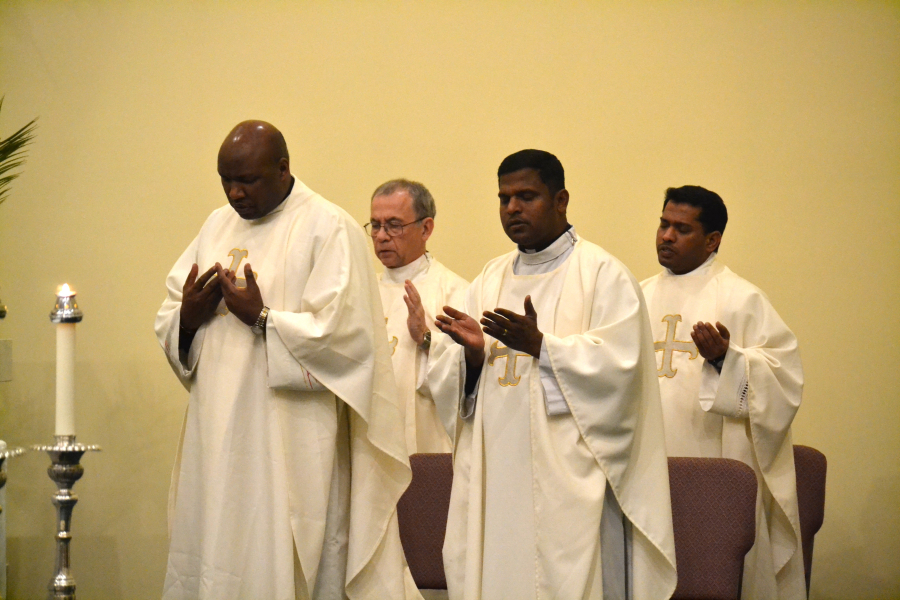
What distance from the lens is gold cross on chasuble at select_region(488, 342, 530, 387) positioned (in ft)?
12.5

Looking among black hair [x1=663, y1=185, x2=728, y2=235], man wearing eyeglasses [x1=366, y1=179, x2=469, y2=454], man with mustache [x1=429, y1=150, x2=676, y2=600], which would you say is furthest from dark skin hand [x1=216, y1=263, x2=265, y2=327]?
black hair [x1=663, y1=185, x2=728, y2=235]

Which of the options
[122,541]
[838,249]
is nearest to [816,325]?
[838,249]

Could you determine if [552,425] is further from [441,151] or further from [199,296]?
[441,151]

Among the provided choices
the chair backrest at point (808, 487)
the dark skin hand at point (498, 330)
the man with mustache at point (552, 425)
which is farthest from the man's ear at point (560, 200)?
the chair backrest at point (808, 487)

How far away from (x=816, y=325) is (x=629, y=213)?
1501mm

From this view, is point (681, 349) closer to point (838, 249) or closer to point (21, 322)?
point (838, 249)

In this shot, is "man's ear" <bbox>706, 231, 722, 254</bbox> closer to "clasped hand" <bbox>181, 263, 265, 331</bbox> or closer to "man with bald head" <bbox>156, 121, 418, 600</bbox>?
"man with bald head" <bbox>156, 121, 418, 600</bbox>

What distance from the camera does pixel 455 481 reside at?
395 centimetres

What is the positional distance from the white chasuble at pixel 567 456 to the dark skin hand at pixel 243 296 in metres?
0.77

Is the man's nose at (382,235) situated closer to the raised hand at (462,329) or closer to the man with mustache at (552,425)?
the man with mustache at (552,425)

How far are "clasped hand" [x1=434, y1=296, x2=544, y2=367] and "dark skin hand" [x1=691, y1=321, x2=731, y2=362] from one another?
1.38 meters

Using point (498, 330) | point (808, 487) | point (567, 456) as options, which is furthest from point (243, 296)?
point (808, 487)

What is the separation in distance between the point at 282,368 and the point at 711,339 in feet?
6.74

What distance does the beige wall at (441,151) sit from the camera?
6863 mm
